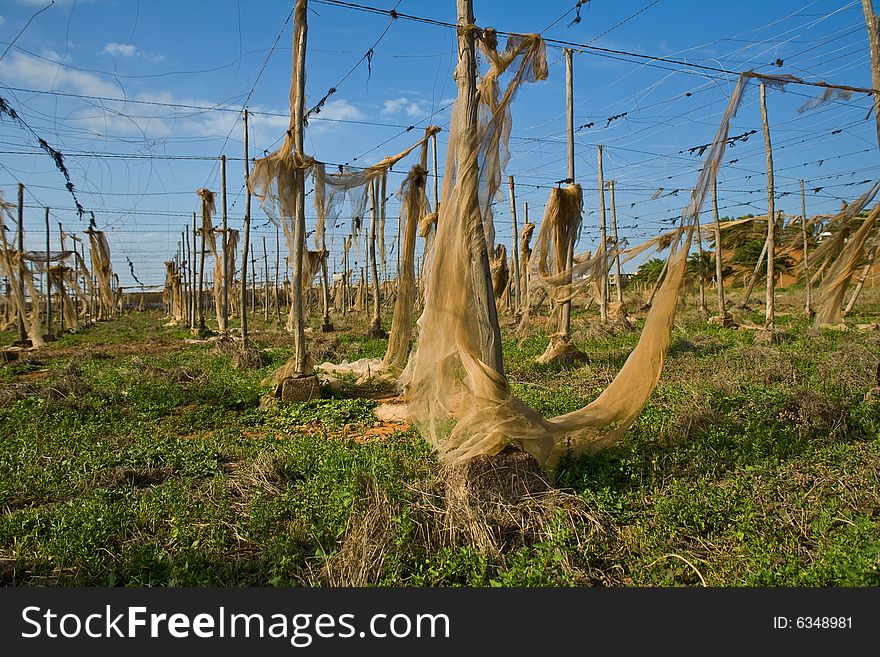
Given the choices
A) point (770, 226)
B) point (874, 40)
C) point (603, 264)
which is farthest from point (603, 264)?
point (770, 226)

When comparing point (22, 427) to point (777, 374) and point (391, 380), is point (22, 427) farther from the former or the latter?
point (777, 374)

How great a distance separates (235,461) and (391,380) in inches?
165

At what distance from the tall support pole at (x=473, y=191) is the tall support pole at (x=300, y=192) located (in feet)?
12.6

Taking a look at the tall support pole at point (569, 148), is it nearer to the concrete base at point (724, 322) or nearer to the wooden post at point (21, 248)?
the concrete base at point (724, 322)

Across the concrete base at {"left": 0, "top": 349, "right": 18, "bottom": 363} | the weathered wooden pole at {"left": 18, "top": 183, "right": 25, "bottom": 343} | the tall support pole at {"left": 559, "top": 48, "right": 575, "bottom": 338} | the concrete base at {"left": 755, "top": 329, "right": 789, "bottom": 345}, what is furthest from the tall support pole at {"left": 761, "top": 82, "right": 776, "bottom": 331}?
the weathered wooden pole at {"left": 18, "top": 183, "right": 25, "bottom": 343}

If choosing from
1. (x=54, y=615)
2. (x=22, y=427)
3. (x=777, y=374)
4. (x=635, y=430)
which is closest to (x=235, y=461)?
(x=54, y=615)

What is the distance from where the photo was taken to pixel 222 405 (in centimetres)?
802

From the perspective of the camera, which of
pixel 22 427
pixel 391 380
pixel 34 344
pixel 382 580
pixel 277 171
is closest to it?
pixel 382 580

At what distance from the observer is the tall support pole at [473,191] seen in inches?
190

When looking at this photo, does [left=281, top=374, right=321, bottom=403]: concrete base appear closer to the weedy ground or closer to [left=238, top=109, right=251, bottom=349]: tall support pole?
the weedy ground

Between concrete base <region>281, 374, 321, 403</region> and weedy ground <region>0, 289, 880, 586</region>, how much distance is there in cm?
49

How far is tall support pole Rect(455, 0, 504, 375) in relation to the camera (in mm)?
4832

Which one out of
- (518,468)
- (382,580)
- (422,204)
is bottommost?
(382,580)

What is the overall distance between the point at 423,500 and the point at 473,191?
8.33ft
